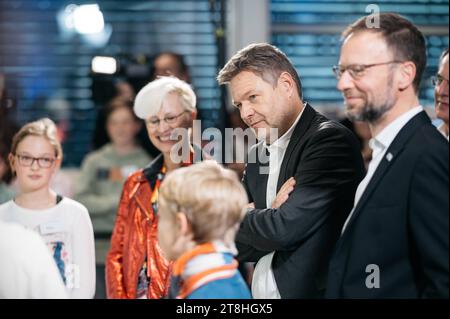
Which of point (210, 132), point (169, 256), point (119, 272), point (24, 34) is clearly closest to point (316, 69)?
point (210, 132)

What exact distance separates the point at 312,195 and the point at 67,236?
95 cm

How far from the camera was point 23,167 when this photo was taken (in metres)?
3.12

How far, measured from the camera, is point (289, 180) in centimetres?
276

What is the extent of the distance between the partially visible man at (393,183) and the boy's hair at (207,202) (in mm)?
387

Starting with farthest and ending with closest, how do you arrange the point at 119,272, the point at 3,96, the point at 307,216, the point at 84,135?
the point at 84,135 → the point at 3,96 → the point at 119,272 → the point at 307,216

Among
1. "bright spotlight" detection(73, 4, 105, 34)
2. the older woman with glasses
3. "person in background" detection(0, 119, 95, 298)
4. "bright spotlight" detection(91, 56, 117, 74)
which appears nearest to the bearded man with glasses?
the older woman with glasses

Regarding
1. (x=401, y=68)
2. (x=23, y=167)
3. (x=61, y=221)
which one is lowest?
(x=61, y=221)

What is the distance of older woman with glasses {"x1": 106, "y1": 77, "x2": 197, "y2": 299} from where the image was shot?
127 inches

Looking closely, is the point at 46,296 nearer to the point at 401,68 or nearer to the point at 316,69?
the point at 401,68

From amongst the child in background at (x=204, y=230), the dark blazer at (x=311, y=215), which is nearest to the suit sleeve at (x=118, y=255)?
the dark blazer at (x=311, y=215)

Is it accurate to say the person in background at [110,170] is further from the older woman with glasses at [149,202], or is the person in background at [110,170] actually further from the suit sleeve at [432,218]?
the suit sleeve at [432,218]

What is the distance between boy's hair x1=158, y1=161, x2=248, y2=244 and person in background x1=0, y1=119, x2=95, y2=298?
37.0 inches

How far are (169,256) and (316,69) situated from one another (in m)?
3.07

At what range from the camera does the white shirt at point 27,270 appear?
2.20 m
